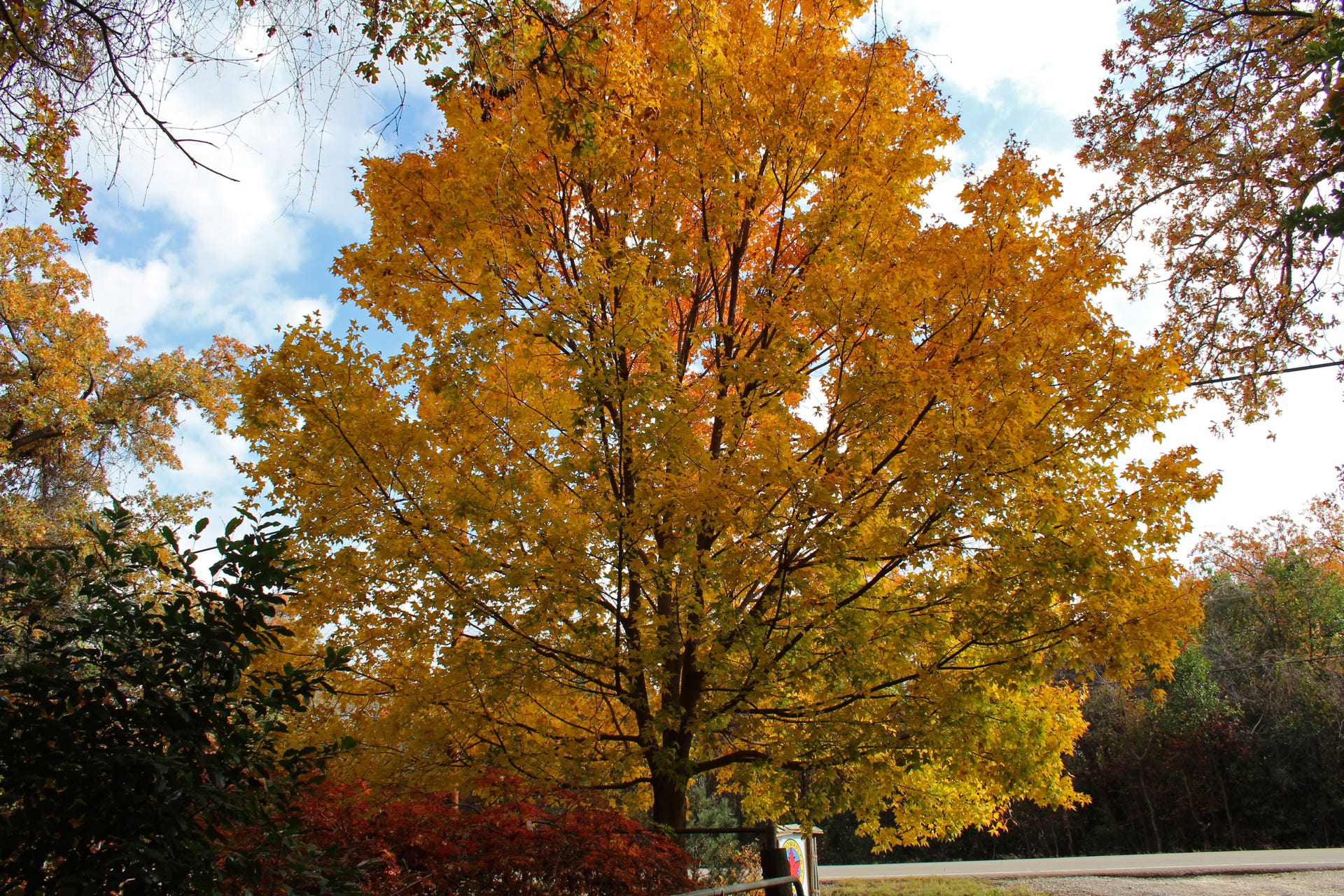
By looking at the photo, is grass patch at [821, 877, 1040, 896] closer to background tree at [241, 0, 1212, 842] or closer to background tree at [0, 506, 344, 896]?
background tree at [241, 0, 1212, 842]

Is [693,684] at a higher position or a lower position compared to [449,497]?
lower

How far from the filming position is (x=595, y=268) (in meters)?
4.88

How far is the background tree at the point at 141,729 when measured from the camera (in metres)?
2.04

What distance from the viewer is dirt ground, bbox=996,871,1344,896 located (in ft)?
33.6

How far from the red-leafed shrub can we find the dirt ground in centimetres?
974

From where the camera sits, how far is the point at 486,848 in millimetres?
3959

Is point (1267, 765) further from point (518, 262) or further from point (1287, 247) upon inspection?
point (518, 262)

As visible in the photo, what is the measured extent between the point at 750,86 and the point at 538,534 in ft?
11.9

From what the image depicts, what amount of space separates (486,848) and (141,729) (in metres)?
2.24

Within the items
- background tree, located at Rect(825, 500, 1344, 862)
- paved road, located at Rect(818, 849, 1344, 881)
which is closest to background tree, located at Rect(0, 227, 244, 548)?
paved road, located at Rect(818, 849, 1344, 881)

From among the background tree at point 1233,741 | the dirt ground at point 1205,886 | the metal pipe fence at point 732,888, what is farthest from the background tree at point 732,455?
the background tree at point 1233,741

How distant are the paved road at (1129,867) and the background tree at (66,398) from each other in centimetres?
1598

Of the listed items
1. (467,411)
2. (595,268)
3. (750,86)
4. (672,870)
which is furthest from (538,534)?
(750,86)

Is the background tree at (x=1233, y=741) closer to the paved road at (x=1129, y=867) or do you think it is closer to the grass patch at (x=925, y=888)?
the paved road at (x=1129, y=867)
